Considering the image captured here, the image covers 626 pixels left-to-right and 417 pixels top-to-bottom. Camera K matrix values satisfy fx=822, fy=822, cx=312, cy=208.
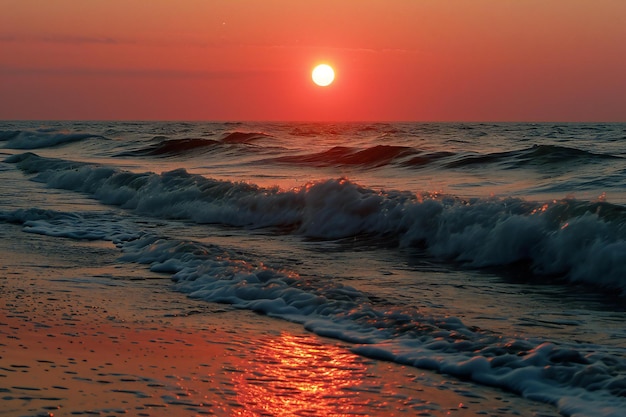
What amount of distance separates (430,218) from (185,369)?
7.42 m

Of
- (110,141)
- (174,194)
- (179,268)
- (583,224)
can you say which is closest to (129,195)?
(174,194)

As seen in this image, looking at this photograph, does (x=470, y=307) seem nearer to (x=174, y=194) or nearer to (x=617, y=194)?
(x=617, y=194)

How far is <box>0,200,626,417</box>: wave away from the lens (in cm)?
523

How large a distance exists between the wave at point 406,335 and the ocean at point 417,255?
2 centimetres

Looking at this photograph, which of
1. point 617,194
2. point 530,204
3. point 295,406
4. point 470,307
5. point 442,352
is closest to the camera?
point 295,406

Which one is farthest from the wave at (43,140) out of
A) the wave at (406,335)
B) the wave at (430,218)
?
the wave at (406,335)

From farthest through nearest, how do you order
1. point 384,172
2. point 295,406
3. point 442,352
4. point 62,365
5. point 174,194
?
point 384,172 < point 174,194 < point 442,352 < point 62,365 < point 295,406

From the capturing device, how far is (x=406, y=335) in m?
6.45

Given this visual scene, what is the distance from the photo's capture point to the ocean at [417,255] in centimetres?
595

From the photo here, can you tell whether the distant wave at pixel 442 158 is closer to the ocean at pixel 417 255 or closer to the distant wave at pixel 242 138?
the ocean at pixel 417 255

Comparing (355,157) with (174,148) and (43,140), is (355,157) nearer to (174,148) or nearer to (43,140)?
(174,148)

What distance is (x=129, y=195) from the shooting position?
18.9 meters

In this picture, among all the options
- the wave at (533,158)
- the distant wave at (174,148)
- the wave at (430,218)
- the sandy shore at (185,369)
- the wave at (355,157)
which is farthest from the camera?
the distant wave at (174,148)

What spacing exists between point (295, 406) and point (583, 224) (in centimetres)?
617
